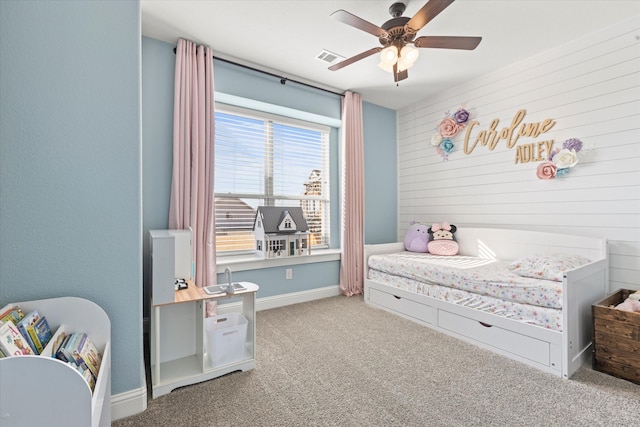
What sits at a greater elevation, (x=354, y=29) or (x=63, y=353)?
(x=354, y=29)

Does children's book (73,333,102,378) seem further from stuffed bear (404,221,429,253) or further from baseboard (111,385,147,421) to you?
stuffed bear (404,221,429,253)

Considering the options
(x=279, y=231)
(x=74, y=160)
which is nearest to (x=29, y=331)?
(x=74, y=160)

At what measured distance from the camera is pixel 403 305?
284 cm

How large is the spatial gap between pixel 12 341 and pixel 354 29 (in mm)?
2747

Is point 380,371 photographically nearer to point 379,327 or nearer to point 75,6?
point 379,327

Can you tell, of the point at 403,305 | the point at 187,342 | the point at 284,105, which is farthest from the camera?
the point at 284,105

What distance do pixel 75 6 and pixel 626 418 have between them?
10.8 ft

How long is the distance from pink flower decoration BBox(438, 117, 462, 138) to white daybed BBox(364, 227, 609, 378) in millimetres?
1150

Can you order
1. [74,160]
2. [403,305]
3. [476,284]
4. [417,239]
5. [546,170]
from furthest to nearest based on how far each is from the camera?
[417,239] → [403,305] → [546,170] → [476,284] → [74,160]

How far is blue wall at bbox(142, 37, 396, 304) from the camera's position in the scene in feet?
8.21

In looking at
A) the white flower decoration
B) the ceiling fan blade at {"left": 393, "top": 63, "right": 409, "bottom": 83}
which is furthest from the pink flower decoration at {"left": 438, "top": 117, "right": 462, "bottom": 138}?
the ceiling fan blade at {"left": 393, "top": 63, "right": 409, "bottom": 83}

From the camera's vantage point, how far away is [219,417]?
1.48 m

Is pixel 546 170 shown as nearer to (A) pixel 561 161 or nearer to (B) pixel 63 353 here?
(A) pixel 561 161

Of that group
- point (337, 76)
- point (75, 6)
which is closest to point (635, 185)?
point (337, 76)
